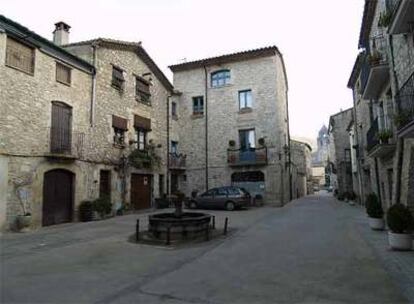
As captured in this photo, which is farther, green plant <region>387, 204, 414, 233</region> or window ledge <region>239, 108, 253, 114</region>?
window ledge <region>239, 108, 253, 114</region>

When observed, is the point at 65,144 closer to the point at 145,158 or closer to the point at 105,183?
the point at 105,183

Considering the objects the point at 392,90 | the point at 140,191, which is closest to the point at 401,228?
the point at 392,90

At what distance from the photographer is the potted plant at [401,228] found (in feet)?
24.9

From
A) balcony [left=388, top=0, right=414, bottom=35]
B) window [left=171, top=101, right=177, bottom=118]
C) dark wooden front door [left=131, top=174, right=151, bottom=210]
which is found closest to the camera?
balcony [left=388, top=0, right=414, bottom=35]

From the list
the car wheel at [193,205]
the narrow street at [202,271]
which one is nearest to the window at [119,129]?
the car wheel at [193,205]

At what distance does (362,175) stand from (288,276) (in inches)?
693

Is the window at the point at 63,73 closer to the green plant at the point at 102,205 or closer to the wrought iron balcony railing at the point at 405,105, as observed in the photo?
the green plant at the point at 102,205

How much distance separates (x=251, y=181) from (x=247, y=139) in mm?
3065

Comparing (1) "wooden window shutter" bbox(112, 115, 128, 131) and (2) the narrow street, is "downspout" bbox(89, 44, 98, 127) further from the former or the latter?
(2) the narrow street

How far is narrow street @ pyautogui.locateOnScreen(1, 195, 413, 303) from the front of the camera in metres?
4.88

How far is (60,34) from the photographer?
1762 cm

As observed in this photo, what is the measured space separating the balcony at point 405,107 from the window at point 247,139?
1501 centimetres

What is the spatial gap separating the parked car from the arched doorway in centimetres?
281

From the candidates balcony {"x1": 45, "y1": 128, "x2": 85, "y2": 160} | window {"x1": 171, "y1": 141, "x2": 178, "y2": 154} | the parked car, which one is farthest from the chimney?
the parked car
